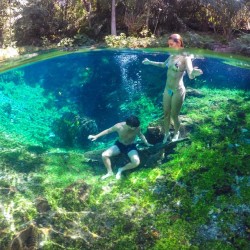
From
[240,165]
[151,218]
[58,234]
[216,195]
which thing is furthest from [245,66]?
[58,234]

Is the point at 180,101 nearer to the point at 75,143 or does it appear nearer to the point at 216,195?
the point at 216,195

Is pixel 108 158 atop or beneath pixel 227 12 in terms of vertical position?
beneath

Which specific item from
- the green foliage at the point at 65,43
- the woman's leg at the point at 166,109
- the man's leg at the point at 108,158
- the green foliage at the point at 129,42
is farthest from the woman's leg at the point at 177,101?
the green foliage at the point at 65,43

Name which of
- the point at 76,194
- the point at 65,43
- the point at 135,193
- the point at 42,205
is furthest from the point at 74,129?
the point at 65,43

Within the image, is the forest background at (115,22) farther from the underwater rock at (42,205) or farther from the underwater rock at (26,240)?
the underwater rock at (26,240)

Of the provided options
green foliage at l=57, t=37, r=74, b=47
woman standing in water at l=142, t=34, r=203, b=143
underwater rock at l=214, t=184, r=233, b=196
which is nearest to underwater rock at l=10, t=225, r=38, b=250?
underwater rock at l=214, t=184, r=233, b=196

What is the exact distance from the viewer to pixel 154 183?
5.09 meters

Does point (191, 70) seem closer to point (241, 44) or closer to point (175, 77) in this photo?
point (175, 77)

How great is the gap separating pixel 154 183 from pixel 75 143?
3.09m

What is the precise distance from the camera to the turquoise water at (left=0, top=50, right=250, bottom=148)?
8.49m

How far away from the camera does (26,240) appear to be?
14.0 ft

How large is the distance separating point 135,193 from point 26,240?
1.77 metres

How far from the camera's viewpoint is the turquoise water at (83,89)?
8492 mm

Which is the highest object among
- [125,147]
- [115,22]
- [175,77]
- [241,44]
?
[115,22]
